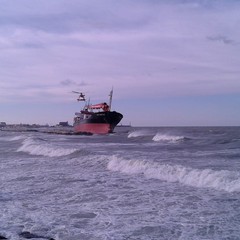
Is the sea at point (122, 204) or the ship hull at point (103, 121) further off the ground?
the ship hull at point (103, 121)

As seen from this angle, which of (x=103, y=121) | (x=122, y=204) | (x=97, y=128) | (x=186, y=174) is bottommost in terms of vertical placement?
(x=122, y=204)

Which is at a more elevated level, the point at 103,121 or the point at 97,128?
the point at 103,121

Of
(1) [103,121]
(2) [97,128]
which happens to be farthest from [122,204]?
(2) [97,128]

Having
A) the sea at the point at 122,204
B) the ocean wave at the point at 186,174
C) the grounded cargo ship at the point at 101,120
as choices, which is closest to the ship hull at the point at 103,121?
the grounded cargo ship at the point at 101,120

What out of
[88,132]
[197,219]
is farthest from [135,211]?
[88,132]

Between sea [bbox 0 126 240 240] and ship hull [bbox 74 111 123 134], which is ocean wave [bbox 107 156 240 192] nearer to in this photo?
sea [bbox 0 126 240 240]

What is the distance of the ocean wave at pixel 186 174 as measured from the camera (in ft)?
43.7

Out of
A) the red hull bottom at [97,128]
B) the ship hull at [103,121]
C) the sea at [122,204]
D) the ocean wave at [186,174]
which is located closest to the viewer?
the sea at [122,204]

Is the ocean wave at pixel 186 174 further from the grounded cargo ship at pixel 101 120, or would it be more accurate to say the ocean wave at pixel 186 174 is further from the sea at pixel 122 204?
the grounded cargo ship at pixel 101 120

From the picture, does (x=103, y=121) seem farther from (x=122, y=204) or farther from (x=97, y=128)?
(x=122, y=204)

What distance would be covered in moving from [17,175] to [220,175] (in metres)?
9.13

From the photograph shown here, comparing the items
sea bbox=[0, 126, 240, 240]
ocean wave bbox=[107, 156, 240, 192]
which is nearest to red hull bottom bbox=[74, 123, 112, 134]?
ocean wave bbox=[107, 156, 240, 192]

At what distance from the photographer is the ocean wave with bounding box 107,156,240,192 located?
13.3 metres

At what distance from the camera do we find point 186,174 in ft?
50.6
